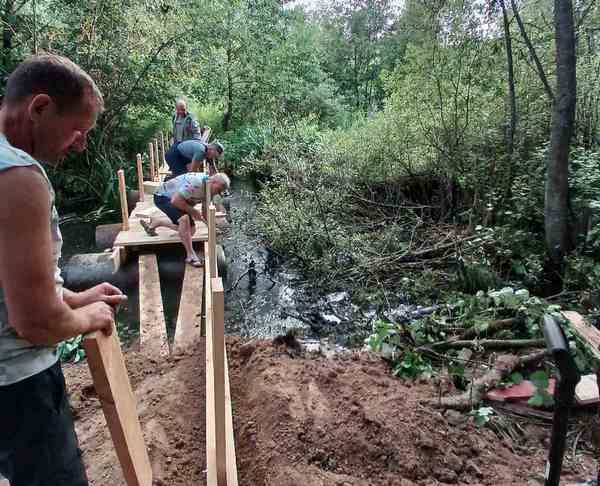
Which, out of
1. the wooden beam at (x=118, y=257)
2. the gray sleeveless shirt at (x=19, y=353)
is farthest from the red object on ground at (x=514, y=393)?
the wooden beam at (x=118, y=257)

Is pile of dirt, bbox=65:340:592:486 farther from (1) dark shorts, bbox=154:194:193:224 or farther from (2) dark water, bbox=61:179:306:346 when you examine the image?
(1) dark shorts, bbox=154:194:193:224

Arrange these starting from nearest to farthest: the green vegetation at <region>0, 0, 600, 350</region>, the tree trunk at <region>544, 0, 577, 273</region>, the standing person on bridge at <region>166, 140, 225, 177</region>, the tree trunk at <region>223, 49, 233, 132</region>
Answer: the tree trunk at <region>544, 0, 577, 273</region> < the green vegetation at <region>0, 0, 600, 350</region> < the standing person on bridge at <region>166, 140, 225, 177</region> < the tree trunk at <region>223, 49, 233, 132</region>

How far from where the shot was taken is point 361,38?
64.8 ft

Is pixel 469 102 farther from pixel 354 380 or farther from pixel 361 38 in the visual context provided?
pixel 361 38

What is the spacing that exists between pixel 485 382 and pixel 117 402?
2473 millimetres

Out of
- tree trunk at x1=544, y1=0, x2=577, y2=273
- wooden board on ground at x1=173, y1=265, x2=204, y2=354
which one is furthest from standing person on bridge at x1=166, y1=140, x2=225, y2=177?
tree trunk at x1=544, y1=0, x2=577, y2=273

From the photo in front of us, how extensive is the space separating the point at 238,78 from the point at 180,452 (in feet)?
57.3

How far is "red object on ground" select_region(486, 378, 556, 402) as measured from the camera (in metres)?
2.85

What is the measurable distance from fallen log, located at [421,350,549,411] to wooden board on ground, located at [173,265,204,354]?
6.58ft

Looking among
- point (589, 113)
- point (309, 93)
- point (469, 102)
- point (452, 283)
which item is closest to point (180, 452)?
point (452, 283)

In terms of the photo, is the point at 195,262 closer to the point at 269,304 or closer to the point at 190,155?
the point at 269,304

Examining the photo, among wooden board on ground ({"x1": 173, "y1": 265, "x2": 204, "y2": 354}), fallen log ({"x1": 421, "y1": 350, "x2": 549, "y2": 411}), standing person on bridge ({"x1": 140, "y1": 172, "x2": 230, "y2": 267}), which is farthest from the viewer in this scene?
standing person on bridge ({"x1": 140, "y1": 172, "x2": 230, "y2": 267})

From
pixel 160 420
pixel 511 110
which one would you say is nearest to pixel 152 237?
pixel 160 420

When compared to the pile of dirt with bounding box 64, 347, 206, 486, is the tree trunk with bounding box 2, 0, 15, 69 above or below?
above
